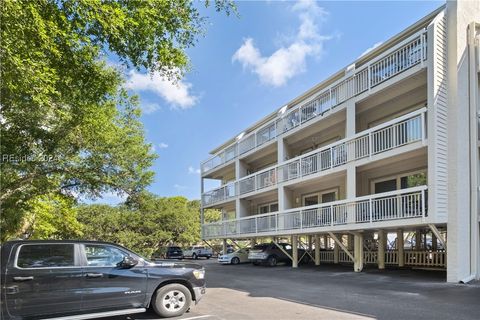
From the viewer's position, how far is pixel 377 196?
1545 cm

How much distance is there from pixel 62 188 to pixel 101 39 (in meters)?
10.6

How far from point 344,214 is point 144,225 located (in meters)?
24.8

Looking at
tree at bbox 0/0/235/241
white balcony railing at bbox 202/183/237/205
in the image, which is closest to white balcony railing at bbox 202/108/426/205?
white balcony railing at bbox 202/183/237/205

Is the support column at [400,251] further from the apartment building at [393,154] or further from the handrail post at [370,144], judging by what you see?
the handrail post at [370,144]

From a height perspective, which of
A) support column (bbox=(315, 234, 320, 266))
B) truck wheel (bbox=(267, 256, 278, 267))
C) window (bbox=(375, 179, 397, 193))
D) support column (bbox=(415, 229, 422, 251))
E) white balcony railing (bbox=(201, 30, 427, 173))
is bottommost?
truck wheel (bbox=(267, 256, 278, 267))

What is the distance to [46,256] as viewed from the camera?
25.4ft

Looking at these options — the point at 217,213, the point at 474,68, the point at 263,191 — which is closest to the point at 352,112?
the point at 474,68

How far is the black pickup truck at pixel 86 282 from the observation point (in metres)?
7.29

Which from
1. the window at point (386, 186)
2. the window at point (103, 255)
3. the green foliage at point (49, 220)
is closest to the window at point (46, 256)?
the window at point (103, 255)

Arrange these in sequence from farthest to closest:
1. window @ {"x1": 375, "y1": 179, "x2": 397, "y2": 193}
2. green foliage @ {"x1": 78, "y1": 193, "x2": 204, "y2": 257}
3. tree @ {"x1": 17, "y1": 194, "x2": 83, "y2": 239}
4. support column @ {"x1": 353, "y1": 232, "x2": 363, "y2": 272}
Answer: green foliage @ {"x1": 78, "y1": 193, "x2": 204, "y2": 257} < tree @ {"x1": 17, "y1": 194, "x2": 83, "y2": 239} < window @ {"x1": 375, "y1": 179, "x2": 397, "y2": 193} < support column @ {"x1": 353, "y1": 232, "x2": 363, "y2": 272}

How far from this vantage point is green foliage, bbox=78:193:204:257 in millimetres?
35903

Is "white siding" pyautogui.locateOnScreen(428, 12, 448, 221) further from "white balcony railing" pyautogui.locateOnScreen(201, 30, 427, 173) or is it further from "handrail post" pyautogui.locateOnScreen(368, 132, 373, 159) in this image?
"handrail post" pyautogui.locateOnScreen(368, 132, 373, 159)

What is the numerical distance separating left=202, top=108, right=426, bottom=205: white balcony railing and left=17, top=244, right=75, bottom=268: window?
11306mm

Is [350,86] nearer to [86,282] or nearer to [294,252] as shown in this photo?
[294,252]
